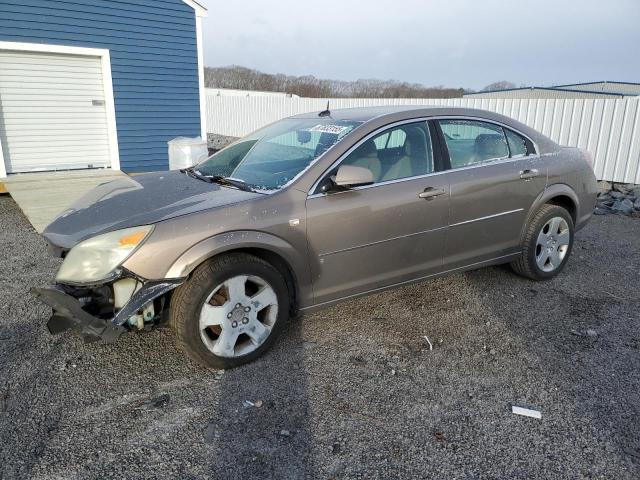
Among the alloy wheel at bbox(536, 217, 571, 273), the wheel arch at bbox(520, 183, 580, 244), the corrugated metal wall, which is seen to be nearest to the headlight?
the wheel arch at bbox(520, 183, 580, 244)

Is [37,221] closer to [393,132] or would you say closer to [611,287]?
[393,132]

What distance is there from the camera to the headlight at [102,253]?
2.93 m

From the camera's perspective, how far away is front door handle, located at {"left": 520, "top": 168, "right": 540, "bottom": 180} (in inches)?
174

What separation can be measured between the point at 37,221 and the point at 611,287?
683 centimetres

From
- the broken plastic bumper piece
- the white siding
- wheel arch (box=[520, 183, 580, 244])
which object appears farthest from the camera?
the white siding

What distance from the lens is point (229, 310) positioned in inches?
126

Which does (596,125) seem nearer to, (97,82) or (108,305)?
(108,305)

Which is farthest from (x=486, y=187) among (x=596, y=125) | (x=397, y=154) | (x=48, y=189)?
(x=48, y=189)

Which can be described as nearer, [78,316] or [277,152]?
[78,316]

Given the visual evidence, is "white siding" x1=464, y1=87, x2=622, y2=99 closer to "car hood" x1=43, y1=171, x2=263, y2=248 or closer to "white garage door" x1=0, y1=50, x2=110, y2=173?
"white garage door" x1=0, y1=50, x2=110, y2=173

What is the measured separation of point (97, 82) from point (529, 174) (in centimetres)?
954

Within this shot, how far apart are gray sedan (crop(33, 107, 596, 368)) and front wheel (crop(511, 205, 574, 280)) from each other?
0.02 meters

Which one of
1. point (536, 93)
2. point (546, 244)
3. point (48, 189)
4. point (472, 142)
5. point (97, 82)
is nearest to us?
point (472, 142)

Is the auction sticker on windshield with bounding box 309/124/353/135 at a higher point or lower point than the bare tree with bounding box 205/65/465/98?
lower
